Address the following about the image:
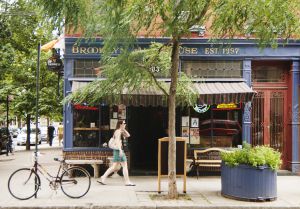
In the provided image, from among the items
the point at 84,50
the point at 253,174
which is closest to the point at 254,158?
the point at 253,174

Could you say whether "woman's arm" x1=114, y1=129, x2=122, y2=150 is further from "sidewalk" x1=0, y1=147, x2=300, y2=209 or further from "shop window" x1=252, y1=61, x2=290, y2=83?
"shop window" x1=252, y1=61, x2=290, y2=83

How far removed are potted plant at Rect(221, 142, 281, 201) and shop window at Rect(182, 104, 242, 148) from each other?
3.83 m

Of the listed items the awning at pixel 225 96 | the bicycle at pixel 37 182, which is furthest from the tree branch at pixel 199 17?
the bicycle at pixel 37 182

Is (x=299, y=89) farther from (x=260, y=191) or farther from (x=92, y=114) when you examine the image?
(x=92, y=114)

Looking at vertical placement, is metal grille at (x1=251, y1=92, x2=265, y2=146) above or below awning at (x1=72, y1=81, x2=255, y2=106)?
below

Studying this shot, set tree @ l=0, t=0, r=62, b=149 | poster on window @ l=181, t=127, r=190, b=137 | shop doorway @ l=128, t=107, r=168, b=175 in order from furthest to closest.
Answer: tree @ l=0, t=0, r=62, b=149
shop doorway @ l=128, t=107, r=168, b=175
poster on window @ l=181, t=127, r=190, b=137

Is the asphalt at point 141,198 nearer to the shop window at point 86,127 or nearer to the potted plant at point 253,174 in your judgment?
Result: the potted plant at point 253,174

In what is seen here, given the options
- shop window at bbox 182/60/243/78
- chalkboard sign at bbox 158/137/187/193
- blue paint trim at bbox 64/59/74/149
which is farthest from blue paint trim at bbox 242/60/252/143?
blue paint trim at bbox 64/59/74/149

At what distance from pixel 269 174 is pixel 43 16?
5.94 metres

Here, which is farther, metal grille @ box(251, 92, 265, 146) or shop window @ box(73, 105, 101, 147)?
metal grille @ box(251, 92, 265, 146)

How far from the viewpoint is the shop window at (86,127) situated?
46.2ft

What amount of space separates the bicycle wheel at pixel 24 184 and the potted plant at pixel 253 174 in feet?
14.1

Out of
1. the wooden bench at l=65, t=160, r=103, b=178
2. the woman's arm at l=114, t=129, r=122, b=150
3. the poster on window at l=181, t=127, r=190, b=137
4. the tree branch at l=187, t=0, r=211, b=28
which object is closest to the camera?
the tree branch at l=187, t=0, r=211, b=28

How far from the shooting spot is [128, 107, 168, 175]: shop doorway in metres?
15.4
